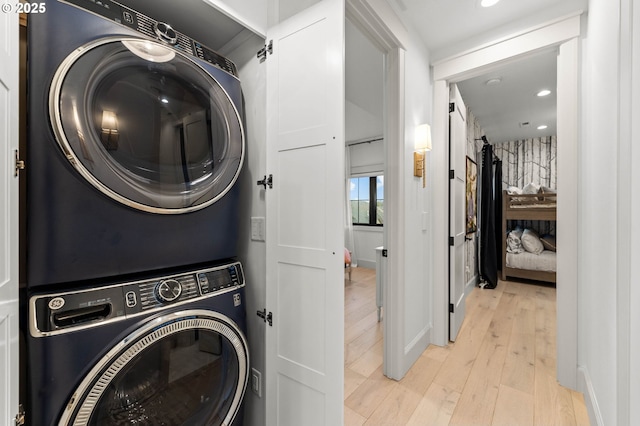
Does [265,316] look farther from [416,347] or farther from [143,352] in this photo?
Result: [416,347]

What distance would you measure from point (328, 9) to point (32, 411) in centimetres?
167

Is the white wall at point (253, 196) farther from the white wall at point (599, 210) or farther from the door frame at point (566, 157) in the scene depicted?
the door frame at point (566, 157)

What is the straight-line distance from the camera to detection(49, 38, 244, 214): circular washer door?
0.79m

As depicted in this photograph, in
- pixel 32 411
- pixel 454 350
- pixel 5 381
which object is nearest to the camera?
pixel 5 381

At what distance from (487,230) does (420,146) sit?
2.92 m

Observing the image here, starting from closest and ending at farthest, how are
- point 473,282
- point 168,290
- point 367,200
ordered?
1. point 168,290
2. point 473,282
3. point 367,200

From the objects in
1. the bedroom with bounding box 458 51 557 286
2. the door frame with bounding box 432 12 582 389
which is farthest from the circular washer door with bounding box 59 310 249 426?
the bedroom with bounding box 458 51 557 286

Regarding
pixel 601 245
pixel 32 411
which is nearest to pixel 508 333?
pixel 601 245

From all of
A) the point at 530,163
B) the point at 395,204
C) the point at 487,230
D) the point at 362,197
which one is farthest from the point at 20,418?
the point at 530,163

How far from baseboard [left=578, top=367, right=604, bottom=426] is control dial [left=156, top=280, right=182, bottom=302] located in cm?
214

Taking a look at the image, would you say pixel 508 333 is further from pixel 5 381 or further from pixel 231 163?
pixel 5 381

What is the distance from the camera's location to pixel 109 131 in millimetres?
858

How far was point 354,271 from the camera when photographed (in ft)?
18.0

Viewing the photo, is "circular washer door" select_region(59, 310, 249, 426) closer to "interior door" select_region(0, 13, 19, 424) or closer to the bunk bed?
"interior door" select_region(0, 13, 19, 424)
